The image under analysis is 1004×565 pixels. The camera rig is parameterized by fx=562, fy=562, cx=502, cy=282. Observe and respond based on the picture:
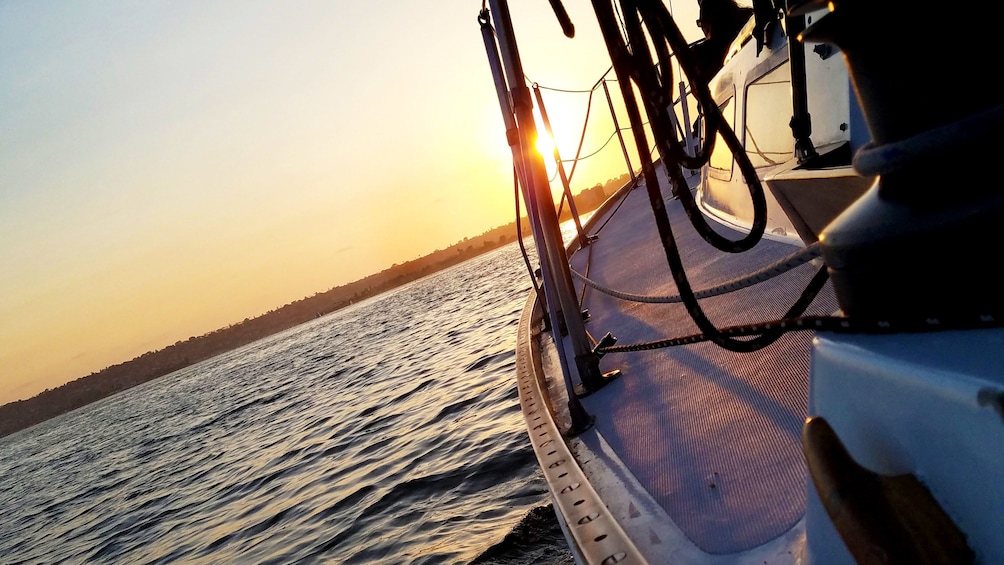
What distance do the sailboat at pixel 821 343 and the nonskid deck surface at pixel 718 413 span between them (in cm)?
1

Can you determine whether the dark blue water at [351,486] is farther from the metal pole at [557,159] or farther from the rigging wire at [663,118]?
the rigging wire at [663,118]

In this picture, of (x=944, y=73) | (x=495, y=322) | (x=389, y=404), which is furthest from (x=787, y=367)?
(x=495, y=322)

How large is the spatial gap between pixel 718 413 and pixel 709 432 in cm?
14

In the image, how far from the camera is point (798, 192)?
2439 millimetres

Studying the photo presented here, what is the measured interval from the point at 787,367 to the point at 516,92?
6.43ft

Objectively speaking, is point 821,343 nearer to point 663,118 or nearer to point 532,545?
point 663,118

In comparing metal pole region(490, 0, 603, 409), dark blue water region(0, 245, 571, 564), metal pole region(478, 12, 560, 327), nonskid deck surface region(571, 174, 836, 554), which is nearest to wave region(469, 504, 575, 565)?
dark blue water region(0, 245, 571, 564)

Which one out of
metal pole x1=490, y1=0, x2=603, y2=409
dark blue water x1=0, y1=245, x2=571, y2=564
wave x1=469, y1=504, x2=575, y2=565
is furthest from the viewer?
dark blue water x1=0, y1=245, x2=571, y2=564

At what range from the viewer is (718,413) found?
92.3 inches

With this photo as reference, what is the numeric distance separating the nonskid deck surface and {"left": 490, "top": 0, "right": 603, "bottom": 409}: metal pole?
0.41 m

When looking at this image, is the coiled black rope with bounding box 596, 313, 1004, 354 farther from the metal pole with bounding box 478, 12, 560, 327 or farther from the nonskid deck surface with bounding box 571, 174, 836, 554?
the metal pole with bounding box 478, 12, 560, 327

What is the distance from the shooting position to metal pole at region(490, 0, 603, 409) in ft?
9.96

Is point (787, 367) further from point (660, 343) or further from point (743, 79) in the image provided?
point (743, 79)

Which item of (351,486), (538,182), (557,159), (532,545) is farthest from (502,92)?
(351,486)
